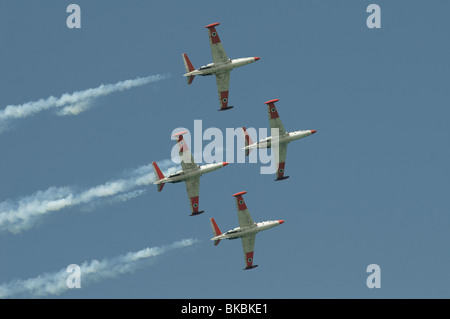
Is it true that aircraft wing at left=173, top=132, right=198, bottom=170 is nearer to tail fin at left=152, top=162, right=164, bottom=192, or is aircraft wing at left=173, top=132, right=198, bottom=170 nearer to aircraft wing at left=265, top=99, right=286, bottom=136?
tail fin at left=152, top=162, right=164, bottom=192

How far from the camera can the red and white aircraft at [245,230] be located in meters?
148

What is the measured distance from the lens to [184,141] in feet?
487

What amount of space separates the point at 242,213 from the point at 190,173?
8.22 m

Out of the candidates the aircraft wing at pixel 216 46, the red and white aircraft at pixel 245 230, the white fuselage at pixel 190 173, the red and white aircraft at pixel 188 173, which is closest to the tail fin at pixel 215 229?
Result: the red and white aircraft at pixel 245 230

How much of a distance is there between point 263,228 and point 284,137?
11.7 meters

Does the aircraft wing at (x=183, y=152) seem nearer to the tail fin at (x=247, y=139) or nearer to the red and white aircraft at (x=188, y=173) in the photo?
the red and white aircraft at (x=188, y=173)

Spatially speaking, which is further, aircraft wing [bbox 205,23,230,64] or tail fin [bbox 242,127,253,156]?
tail fin [bbox 242,127,253,156]

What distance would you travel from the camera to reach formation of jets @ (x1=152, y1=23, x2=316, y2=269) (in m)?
148

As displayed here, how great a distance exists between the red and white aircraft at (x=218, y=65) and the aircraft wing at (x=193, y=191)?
12254 mm

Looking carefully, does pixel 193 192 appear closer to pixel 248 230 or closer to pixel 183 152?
pixel 183 152

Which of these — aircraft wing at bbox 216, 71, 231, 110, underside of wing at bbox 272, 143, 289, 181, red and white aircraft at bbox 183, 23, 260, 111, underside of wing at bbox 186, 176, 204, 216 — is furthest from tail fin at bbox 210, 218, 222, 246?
red and white aircraft at bbox 183, 23, 260, 111

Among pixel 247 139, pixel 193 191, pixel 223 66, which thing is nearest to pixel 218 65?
pixel 223 66

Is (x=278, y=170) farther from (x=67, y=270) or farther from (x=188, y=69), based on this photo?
(x=67, y=270)
